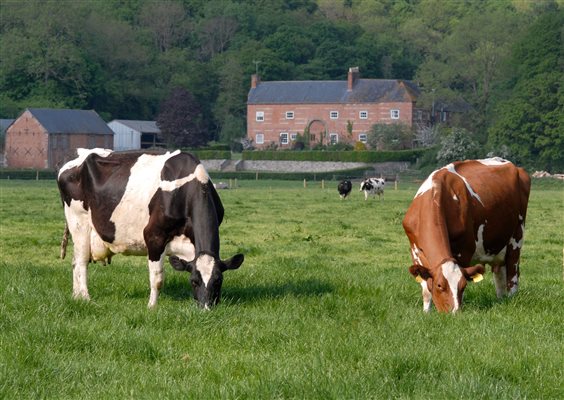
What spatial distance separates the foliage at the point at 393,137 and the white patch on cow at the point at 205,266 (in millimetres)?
102710

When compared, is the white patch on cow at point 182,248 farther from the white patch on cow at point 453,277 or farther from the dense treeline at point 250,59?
the dense treeline at point 250,59

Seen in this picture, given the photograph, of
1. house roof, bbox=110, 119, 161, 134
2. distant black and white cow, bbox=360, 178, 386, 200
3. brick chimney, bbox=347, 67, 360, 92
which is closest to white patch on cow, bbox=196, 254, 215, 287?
distant black and white cow, bbox=360, 178, 386, 200

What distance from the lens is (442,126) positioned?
117375 millimetres

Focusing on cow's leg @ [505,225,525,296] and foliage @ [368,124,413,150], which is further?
foliage @ [368,124,413,150]

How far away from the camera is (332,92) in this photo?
426 ft

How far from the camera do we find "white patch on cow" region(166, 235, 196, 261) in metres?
13.3

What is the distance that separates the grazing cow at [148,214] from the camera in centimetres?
1295

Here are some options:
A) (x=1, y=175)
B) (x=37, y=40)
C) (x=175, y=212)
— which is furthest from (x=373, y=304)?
(x=37, y=40)

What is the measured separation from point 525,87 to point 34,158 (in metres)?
52.0

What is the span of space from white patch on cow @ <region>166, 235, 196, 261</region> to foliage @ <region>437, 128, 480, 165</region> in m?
85.9

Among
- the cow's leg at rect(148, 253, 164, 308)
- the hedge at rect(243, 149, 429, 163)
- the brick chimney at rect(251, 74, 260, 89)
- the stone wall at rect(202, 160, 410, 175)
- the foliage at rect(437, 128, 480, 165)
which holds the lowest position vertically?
the stone wall at rect(202, 160, 410, 175)

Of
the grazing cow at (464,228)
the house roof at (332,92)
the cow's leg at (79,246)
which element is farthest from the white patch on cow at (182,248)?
the house roof at (332,92)

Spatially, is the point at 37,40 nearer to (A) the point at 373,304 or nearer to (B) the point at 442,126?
(B) the point at 442,126

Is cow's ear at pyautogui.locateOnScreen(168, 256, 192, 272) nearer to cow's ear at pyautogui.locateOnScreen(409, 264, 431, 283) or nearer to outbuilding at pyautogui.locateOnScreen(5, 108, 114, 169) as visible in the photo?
cow's ear at pyautogui.locateOnScreen(409, 264, 431, 283)
